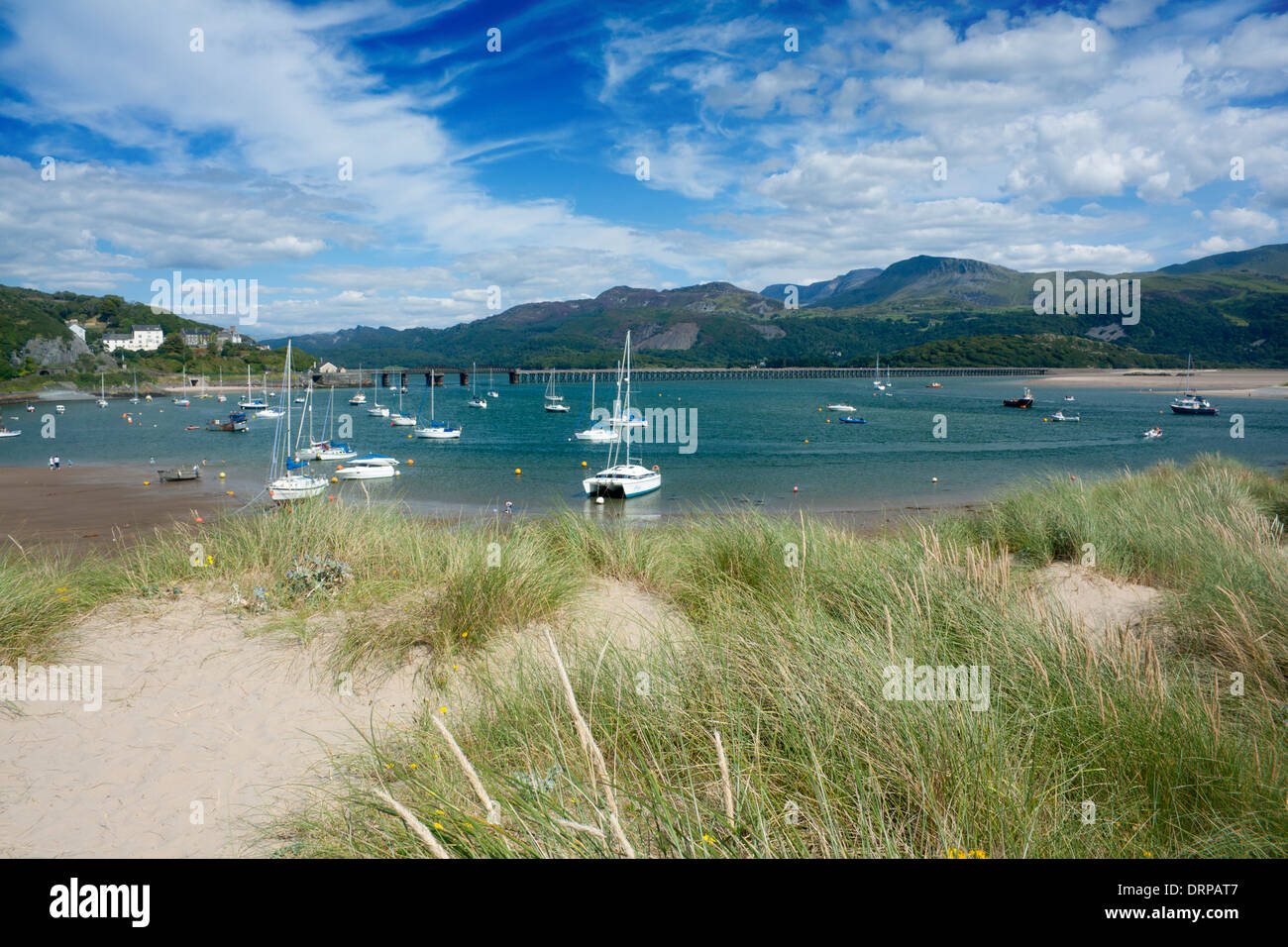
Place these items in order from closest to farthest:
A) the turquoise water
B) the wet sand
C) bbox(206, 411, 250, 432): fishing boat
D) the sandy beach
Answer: the wet sand → the turquoise water → bbox(206, 411, 250, 432): fishing boat → the sandy beach

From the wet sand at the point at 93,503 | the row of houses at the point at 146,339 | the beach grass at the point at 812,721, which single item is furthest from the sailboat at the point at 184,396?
the beach grass at the point at 812,721

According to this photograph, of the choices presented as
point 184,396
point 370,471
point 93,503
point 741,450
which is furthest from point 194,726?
point 184,396

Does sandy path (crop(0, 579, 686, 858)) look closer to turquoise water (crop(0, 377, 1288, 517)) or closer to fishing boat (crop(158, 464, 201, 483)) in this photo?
turquoise water (crop(0, 377, 1288, 517))

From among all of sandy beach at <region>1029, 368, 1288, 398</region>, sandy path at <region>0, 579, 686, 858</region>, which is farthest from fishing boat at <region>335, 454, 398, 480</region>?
sandy beach at <region>1029, 368, 1288, 398</region>

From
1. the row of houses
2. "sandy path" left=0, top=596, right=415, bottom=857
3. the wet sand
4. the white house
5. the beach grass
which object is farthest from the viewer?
the white house

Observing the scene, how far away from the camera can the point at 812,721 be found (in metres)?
4.02

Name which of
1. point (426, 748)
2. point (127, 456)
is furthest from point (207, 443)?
point (426, 748)

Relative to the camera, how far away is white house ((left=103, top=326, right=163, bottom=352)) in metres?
168

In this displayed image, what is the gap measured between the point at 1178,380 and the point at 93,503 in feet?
603

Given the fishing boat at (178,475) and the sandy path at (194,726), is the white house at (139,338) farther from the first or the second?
the sandy path at (194,726)

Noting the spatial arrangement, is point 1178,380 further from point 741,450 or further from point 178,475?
point 178,475

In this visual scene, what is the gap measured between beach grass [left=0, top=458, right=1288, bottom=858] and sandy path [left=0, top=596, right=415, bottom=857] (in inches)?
21.1

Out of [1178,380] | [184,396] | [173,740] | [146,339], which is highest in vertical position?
[146,339]
